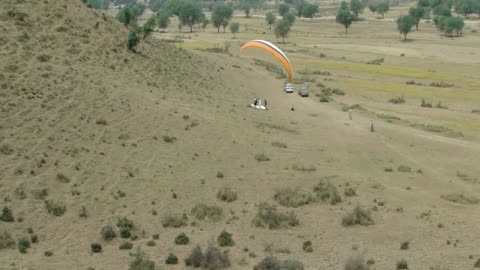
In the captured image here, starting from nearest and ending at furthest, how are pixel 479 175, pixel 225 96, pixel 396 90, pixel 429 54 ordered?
pixel 479 175, pixel 225 96, pixel 396 90, pixel 429 54

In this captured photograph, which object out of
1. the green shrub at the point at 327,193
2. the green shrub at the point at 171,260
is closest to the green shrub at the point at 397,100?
the green shrub at the point at 327,193

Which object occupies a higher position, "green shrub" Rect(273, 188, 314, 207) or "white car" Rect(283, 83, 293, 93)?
"green shrub" Rect(273, 188, 314, 207)

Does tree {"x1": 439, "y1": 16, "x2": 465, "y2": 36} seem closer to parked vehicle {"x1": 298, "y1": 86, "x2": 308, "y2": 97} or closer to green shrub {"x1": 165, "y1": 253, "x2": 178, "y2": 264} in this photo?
parked vehicle {"x1": 298, "y1": 86, "x2": 308, "y2": 97}

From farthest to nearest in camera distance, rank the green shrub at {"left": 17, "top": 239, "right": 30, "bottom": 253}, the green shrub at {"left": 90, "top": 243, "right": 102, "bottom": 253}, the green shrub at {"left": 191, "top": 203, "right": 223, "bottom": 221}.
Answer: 1. the green shrub at {"left": 191, "top": 203, "right": 223, "bottom": 221}
2. the green shrub at {"left": 90, "top": 243, "right": 102, "bottom": 253}
3. the green shrub at {"left": 17, "top": 239, "right": 30, "bottom": 253}

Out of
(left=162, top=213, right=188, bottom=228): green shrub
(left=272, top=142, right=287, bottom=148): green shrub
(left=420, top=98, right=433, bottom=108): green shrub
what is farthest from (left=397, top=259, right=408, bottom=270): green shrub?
(left=420, top=98, right=433, bottom=108): green shrub

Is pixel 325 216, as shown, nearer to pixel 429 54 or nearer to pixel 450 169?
pixel 450 169

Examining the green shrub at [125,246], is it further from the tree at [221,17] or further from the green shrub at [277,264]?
the tree at [221,17]

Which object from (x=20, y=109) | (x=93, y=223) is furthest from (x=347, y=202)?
(x=20, y=109)
